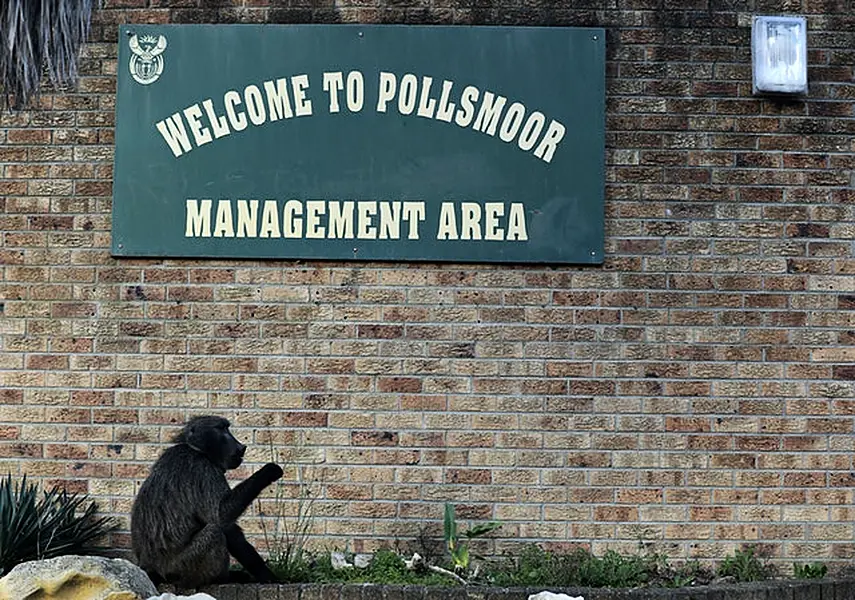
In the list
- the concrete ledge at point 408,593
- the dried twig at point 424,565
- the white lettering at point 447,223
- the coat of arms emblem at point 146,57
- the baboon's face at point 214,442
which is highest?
the coat of arms emblem at point 146,57

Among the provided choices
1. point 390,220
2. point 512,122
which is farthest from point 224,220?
point 512,122

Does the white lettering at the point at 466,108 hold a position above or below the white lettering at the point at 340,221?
above

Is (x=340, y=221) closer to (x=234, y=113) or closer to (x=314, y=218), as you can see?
(x=314, y=218)

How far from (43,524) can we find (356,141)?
3.18 m

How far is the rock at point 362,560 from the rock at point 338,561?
46 millimetres

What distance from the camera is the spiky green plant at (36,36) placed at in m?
6.82

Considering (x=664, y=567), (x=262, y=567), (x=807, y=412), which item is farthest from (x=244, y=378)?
(x=807, y=412)

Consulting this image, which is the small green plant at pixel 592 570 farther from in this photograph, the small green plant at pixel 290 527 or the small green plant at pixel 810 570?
the small green plant at pixel 290 527

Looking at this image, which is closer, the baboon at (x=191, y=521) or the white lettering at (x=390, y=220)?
the baboon at (x=191, y=521)

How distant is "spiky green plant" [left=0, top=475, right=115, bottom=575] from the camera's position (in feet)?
26.1

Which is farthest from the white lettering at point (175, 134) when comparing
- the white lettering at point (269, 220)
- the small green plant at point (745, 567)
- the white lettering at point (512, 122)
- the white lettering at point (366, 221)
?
the small green plant at point (745, 567)

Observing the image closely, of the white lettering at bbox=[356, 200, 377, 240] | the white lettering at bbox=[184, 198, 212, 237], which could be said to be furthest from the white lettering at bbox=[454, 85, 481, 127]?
the white lettering at bbox=[184, 198, 212, 237]

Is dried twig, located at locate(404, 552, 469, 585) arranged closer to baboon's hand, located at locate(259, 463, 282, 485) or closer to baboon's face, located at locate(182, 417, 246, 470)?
baboon's hand, located at locate(259, 463, 282, 485)

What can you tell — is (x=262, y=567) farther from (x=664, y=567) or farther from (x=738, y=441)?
(x=738, y=441)
